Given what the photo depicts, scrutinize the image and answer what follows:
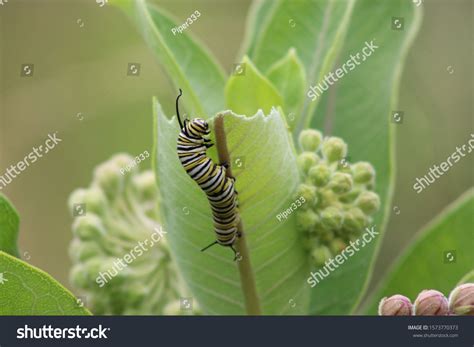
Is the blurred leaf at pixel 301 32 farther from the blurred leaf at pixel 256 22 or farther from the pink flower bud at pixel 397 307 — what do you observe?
the pink flower bud at pixel 397 307

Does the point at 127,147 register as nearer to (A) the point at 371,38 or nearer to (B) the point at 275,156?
(A) the point at 371,38

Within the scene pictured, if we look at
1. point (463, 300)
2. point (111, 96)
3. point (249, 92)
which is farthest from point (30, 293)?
point (111, 96)

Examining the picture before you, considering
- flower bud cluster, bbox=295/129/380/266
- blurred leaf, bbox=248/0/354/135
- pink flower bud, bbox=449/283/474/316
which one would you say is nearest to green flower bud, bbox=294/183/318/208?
flower bud cluster, bbox=295/129/380/266

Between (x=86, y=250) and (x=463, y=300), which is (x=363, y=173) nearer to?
(x=463, y=300)

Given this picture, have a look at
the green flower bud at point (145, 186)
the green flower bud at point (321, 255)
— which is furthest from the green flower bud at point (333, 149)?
the green flower bud at point (145, 186)
